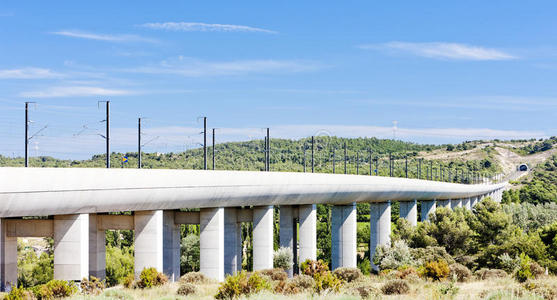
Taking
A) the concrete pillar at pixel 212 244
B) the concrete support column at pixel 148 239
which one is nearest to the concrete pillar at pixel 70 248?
the concrete support column at pixel 148 239

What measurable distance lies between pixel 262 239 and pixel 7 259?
15.3 meters

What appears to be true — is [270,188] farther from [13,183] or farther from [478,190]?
[478,190]

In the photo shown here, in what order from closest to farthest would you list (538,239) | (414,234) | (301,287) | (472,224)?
1. (301,287)
2. (538,239)
3. (414,234)
4. (472,224)

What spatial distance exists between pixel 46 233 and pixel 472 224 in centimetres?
4601

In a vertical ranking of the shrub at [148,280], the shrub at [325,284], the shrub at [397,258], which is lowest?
the shrub at [397,258]

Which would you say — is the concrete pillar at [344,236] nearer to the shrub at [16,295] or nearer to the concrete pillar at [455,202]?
the shrub at [16,295]

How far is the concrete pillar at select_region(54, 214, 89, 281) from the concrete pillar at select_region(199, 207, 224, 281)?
9.40 meters

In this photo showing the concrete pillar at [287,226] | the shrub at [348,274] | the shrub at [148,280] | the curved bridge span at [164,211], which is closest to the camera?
the curved bridge span at [164,211]

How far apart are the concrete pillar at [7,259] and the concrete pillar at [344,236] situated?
1058 inches

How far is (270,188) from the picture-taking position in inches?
1545

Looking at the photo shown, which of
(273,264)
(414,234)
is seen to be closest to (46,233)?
(273,264)

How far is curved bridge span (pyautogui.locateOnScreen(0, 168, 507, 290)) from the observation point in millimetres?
25477

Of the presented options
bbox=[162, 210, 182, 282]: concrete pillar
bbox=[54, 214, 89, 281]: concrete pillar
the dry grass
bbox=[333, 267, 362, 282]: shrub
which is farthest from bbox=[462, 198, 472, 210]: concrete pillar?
bbox=[54, 214, 89, 281]: concrete pillar

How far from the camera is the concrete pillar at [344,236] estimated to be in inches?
2073
